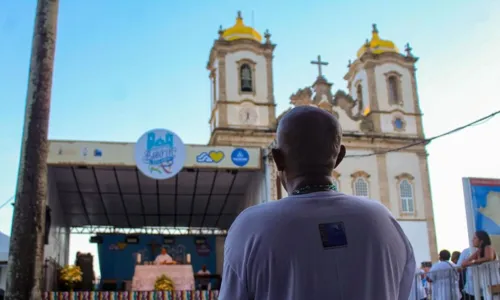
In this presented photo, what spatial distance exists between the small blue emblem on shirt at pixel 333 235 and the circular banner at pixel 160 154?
13.9m

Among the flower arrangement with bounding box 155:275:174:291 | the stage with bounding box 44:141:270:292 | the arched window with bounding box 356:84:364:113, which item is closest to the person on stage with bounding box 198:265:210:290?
the stage with bounding box 44:141:270:292

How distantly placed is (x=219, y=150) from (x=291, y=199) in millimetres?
14638

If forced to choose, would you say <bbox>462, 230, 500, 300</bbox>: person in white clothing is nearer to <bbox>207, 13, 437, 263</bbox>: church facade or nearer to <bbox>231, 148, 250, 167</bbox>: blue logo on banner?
<bbox>231, 148, 250, 167</bbox>: blue logo on banner

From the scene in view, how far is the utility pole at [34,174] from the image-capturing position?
6.86m

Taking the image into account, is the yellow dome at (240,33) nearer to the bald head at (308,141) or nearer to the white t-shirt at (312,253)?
the bald head at (308,141)

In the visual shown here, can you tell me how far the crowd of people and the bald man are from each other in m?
5.94

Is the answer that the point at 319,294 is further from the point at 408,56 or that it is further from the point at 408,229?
the point at 408,56

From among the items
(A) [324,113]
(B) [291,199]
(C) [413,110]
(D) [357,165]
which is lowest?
(B) [291,199]

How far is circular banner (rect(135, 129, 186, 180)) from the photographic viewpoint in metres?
15.3

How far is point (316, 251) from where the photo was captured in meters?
1.53

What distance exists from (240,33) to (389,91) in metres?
9.12

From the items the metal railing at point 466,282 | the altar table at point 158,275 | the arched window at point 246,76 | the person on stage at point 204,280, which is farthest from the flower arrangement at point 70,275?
the arched window at point 246,76

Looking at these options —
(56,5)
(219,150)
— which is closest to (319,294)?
(56,5)

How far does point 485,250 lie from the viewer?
7.78 meters
